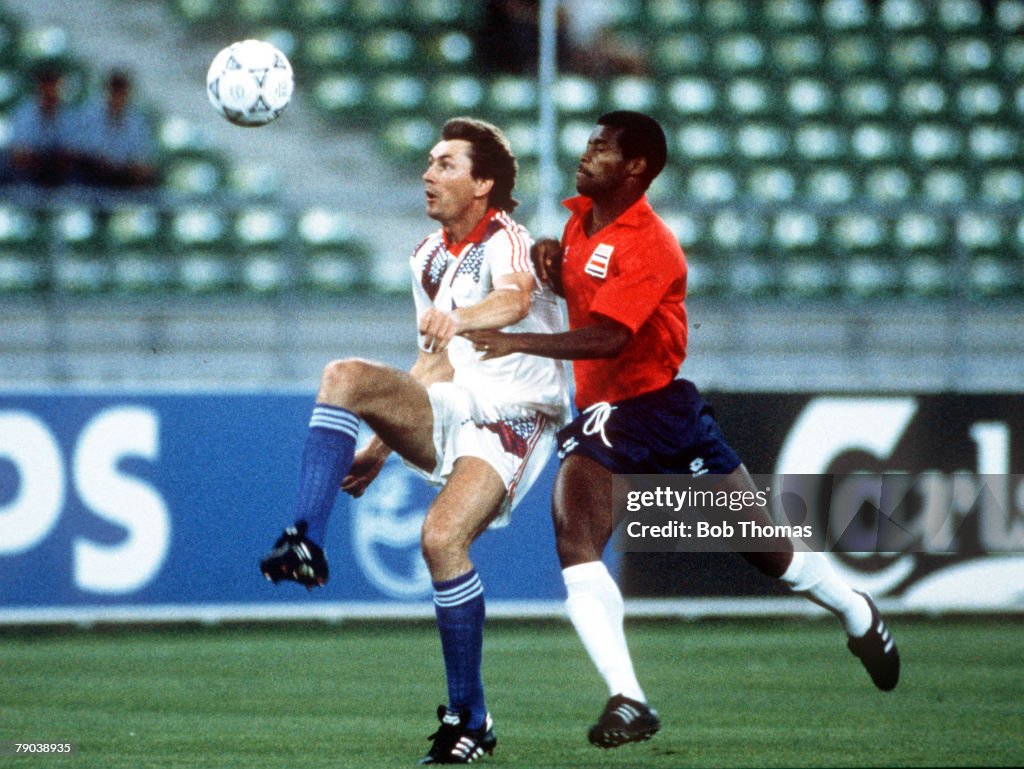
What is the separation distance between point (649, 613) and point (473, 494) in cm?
398

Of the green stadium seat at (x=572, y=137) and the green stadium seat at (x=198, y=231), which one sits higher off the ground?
the green stadium seat at (x=572, y=137)

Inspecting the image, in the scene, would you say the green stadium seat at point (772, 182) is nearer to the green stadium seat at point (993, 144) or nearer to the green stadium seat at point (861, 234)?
the green stadium seat at point (861, 234)

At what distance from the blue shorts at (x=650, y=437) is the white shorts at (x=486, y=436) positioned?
5.1 inches

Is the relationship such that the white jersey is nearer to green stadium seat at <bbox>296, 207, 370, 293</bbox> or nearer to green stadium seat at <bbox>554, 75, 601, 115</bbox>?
green stadium seat at <bbox>296, 207, 370, 293</bbox>

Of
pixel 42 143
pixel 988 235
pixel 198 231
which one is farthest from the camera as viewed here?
pixel 988 235

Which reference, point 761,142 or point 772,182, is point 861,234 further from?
point 761,142

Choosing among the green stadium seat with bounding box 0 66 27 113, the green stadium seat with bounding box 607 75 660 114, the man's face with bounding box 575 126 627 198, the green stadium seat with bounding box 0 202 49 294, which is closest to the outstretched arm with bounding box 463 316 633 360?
the man's face with bounding box 575 126 627 198

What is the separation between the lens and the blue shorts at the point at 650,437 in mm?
5160

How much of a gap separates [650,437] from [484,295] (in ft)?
2.22

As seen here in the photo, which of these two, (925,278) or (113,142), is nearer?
(113,142)

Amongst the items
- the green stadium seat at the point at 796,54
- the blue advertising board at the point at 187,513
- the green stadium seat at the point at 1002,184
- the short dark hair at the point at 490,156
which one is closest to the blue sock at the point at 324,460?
the short dark hair at the point at 490,156

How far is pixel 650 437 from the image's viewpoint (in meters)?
5.19

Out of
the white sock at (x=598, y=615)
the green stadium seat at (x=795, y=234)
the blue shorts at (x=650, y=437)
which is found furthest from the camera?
the green stadium seat at (x=795, y=234)

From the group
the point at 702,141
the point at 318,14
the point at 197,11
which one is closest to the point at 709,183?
the point at 702,141
